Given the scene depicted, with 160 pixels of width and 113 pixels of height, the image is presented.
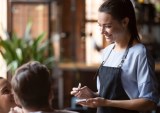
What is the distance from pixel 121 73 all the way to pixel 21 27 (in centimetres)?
550

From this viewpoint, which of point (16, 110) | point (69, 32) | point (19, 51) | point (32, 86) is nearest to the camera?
point (32, 86)

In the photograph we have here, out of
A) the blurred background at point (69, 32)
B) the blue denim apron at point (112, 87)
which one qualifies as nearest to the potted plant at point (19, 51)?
the blurred background at point (69, 32)

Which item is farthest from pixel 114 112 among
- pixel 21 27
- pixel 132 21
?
pixel 21 27

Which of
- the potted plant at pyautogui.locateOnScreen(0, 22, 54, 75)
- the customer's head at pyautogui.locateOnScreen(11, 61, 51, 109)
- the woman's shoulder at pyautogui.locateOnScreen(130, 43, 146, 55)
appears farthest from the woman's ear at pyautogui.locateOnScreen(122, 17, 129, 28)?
the potted plant at pyautogui.locateOnScreen(0, 22, 54, 75)

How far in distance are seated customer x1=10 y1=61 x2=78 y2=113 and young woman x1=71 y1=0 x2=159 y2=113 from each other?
30 centimetres

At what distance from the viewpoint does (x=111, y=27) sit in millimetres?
1899

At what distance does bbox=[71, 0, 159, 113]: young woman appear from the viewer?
1.84 meters

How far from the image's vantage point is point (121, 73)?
1898 millimetres

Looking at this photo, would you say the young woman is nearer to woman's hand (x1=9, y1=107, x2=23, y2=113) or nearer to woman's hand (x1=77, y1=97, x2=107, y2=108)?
woman's hand (x1=77, y1=97, x2=107, y2=108)

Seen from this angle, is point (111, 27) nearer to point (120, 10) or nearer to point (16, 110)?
point (120, 10)

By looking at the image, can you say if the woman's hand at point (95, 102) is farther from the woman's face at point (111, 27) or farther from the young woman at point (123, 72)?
the woman's face at point (111, 27)

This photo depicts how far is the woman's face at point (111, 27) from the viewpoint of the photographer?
6.24ft

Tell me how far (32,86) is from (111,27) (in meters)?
0.54

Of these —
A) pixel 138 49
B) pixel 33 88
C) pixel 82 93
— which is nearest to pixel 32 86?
pixel 33 88
